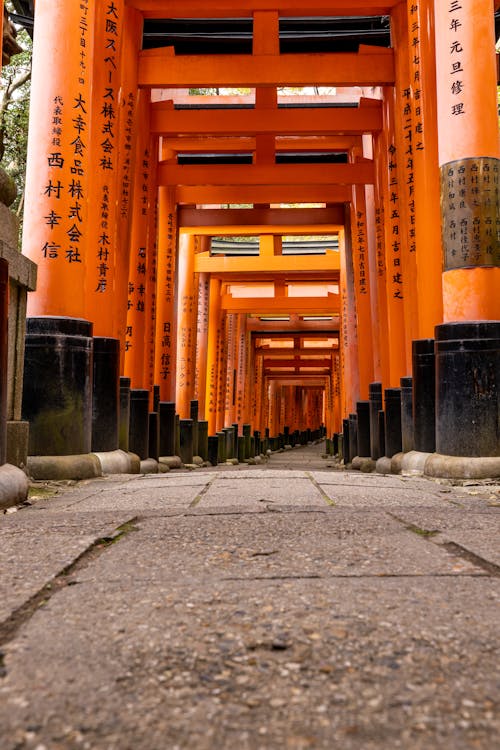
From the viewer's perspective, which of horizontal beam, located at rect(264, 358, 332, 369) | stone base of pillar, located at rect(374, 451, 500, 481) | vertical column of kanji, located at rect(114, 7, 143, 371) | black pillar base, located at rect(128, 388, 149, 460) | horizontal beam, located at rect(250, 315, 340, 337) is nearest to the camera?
stone base of pillar, located at rect(374, 451, 500, 481)

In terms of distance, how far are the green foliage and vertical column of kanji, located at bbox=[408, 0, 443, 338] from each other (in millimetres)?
6486

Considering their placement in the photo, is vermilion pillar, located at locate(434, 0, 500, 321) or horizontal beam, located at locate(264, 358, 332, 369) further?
horizontal beam, located at locate(264, 358, 332, 369)

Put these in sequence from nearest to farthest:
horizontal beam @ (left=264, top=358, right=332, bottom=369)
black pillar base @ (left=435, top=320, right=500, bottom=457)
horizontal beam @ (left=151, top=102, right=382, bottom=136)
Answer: black pillar base @ (left=435, top=320, right=500, bottom=457) < horizontal beam @ (left=151, top=102, right=382, bottom=136) < horizontal beam @ (left=264, top=358, right=332, bottom=369)

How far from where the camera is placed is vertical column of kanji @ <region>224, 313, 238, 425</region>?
19.2m

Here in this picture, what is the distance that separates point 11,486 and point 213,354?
13464 millimetres

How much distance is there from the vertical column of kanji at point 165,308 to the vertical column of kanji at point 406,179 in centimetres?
473

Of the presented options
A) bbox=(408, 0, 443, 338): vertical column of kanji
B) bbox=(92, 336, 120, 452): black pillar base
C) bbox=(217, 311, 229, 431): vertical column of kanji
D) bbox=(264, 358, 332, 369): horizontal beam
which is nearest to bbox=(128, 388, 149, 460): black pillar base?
bbox=(92, 336, 120, 452): black pillar base

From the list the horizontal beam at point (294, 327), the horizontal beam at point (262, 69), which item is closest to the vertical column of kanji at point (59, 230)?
the horizontal beam at point (262, 69)

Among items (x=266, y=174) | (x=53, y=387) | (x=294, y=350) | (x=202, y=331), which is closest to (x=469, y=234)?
(x=53, y=387)

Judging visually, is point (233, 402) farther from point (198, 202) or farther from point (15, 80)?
point (15, 80)

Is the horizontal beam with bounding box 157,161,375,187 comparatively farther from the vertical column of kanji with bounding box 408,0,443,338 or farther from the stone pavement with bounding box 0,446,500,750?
the stone pavement with bounding box 0,446,500,750

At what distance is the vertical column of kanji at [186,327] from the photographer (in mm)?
13109

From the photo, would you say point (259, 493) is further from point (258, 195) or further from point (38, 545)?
point (258, 195)

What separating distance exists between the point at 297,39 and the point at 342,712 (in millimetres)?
9623
